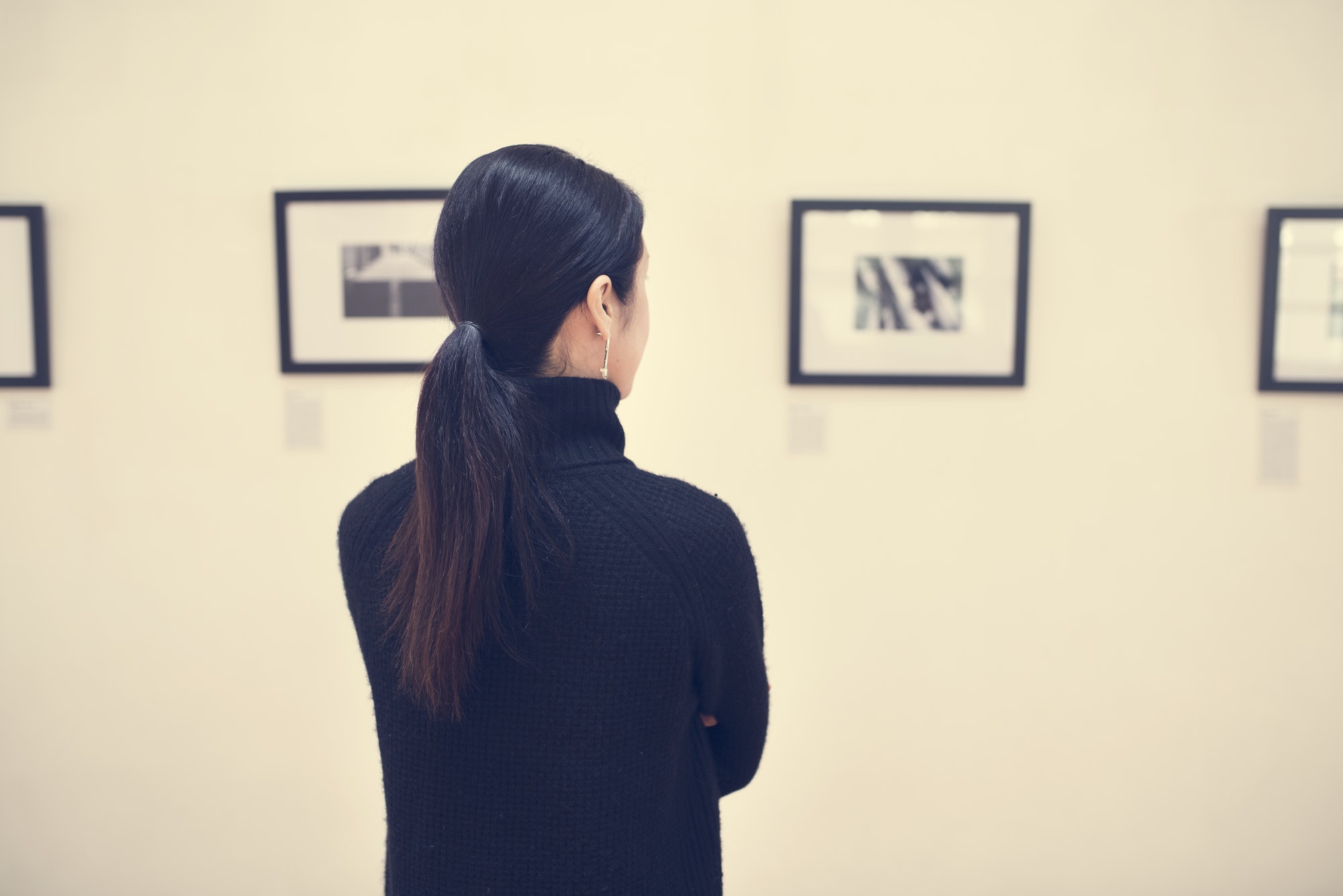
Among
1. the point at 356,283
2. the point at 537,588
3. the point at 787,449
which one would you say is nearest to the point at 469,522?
the point at 537,588

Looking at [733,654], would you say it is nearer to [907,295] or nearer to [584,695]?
[584,695]

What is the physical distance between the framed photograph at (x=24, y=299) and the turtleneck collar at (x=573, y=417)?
1.69 meters

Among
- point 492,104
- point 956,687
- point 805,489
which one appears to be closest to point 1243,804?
point 956,687

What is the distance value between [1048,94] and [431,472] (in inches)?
65.9

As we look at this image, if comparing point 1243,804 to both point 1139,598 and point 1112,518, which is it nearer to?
point 1139,598

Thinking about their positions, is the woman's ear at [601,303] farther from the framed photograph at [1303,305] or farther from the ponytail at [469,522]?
the framed photograph at [1303,305]

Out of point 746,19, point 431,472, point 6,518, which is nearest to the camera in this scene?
point 431,472

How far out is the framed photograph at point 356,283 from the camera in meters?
1.71

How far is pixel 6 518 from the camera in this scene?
5.89 ft

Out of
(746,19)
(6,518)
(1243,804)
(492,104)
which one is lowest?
(1243,804)

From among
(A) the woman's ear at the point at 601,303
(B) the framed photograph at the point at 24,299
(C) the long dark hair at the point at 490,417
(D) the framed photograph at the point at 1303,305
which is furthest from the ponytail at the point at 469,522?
(D) the framed photograph at the point at 1303,305

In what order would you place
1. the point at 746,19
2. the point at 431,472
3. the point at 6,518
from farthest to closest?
the point at 6,518 < the point at 746,19 < the point at 431,472

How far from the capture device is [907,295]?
1.71 meters

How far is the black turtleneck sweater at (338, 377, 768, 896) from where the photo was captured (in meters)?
0.69
